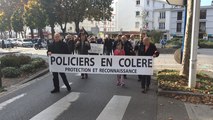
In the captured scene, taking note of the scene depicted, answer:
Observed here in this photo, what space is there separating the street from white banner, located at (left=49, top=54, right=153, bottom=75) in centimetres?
70

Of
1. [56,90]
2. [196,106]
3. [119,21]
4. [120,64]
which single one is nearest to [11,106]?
[56,90]

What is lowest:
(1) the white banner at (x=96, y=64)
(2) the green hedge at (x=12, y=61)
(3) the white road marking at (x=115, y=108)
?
(3) the white road marking at (x=115, y=108)

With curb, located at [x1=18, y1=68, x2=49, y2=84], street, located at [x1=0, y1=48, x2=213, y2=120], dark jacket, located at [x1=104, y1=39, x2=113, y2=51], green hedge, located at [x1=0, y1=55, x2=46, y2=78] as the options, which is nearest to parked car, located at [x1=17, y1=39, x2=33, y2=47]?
dark jacket, located at [x1=104, y1=39, x2=113, y2=51]

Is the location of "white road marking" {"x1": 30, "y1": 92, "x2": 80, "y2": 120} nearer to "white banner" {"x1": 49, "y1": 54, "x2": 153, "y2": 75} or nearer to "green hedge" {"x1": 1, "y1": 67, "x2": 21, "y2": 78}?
"white banner" {"x1": 49, "y1": 54, "x2": 153, "y2": 75}

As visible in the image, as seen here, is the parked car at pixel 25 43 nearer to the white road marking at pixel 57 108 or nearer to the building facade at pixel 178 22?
the building facade at pixel 178 22

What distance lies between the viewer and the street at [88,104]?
23.0ft

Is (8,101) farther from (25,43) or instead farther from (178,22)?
(178,22)

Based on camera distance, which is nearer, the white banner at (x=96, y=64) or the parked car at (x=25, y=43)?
the white banner at (x=96, y=64)

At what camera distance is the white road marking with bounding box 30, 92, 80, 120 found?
22.5ft

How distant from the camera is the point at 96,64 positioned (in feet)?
31.6

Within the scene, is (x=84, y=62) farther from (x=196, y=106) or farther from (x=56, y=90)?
(x=196, y=106)

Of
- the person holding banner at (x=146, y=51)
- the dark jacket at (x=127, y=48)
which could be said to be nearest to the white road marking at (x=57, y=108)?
the person holding banner at (x=146, y=51)

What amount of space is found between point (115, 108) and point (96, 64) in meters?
2.31

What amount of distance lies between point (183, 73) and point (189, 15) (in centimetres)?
216
